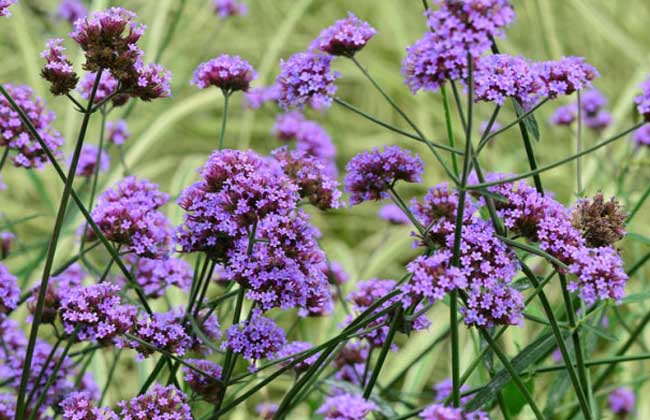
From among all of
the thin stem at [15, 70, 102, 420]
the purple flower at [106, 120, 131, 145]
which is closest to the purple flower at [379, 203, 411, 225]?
the purple flower at [106, 120, 131, 145]

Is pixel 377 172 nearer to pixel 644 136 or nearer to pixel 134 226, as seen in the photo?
pixel 134 226

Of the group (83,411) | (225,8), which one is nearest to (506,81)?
(83,411)

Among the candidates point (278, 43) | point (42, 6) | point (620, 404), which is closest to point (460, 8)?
point (620, 404)

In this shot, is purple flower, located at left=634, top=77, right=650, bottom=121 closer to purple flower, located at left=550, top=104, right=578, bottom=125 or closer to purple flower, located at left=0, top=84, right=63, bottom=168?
purple flower, located at left=0, top=84, right=63, bottom=168

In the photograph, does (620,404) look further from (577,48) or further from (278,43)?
(577,48)

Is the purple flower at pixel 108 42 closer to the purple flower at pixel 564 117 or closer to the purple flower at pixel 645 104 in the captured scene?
the purple flower at pixel 645 104

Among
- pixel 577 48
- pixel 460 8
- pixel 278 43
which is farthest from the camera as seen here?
pixel 577 48

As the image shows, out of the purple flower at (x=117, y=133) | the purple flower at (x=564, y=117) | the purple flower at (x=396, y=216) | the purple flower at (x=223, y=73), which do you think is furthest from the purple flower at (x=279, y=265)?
the purple flower at (x=564, y=117)
